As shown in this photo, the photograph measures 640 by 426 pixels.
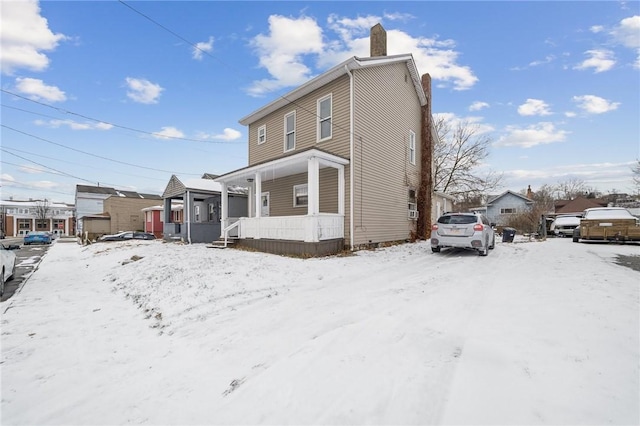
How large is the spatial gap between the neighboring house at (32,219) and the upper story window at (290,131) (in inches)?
2491

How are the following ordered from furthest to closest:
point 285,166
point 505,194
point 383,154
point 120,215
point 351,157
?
point 505,194 → point 120,215 → point 383,154 → point 285,166 → point 351,157

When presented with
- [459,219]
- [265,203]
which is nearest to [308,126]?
[265,203]

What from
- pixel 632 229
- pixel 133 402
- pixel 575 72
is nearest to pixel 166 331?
pixel 133 402

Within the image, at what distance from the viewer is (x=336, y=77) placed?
12.1 metres

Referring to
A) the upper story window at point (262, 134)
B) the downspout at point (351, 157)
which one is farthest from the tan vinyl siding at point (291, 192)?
the upper story window at point (262, 134)

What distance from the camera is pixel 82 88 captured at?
15.0 m

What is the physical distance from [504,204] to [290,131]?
38.3 meters

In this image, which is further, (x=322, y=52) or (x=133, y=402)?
(x=322, y=52)

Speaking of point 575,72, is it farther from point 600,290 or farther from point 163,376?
point 163,376

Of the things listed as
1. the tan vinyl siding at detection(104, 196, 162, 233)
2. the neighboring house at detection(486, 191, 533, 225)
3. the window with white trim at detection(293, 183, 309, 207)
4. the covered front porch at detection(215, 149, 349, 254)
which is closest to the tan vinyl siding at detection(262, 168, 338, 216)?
the covered front porch at detection(215, 149, 349, 254)

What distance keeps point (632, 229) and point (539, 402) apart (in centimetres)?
1780

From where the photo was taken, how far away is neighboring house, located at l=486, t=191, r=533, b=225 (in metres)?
39.1

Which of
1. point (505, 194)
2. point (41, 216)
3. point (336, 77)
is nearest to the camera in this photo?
point (336, 77)

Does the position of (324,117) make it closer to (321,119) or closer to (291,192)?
(321,119)
